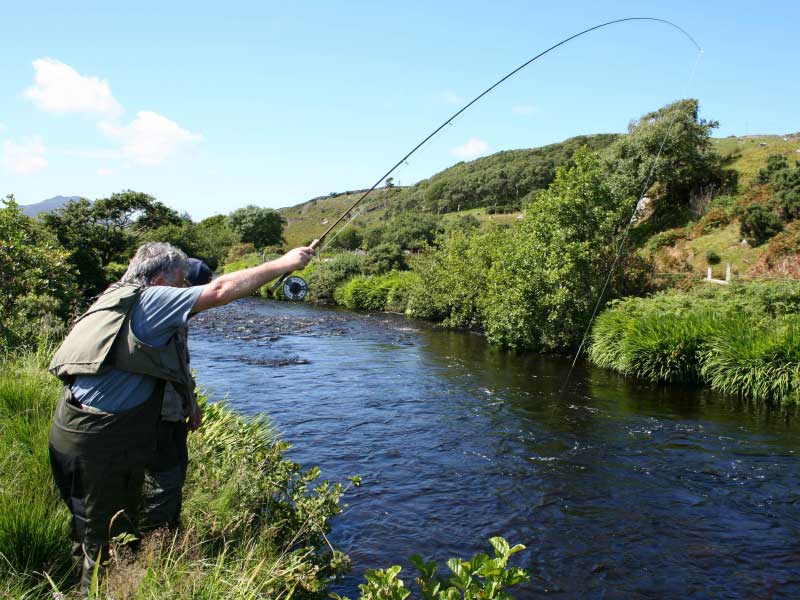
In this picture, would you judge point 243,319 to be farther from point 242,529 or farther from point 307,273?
point 242,529

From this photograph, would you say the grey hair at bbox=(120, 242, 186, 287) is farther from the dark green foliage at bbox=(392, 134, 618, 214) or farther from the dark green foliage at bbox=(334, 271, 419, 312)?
the dark green foliage at bbox=(392, 134, 618, 214)

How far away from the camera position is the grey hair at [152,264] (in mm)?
Result: 3758

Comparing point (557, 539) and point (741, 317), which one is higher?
point (741, 317)

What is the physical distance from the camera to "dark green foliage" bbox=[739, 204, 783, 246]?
26.8m

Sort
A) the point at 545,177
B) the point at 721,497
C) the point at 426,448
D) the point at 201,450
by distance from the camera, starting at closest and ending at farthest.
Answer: the point at 201,450 < the point at 721,497 < the point at 426,448 < the point at 545,177

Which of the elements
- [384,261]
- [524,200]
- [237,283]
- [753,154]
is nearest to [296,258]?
[237,283]

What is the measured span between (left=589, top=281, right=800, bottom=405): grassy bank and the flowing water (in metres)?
0.61

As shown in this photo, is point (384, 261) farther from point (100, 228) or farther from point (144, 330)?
point (144, 330)

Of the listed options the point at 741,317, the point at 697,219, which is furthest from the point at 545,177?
the point at 741,317

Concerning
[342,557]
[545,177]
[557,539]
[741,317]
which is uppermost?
[545,177]

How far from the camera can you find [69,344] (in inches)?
138

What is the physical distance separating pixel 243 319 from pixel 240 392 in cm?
1556

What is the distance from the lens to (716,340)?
1422 cm

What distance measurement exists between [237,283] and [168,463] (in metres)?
1.35
